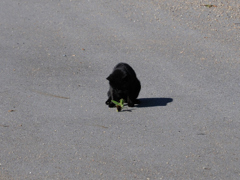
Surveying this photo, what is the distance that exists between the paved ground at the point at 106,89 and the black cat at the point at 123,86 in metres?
0.22

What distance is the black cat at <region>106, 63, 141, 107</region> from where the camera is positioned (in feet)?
21.8

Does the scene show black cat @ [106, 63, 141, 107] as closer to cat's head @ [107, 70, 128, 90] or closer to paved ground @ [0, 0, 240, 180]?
cat's head @ [107, 70, 128, 90]

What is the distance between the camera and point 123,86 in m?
6.67

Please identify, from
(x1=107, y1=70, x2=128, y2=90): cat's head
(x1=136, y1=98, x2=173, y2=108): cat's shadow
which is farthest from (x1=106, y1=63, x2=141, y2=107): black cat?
(x1=136, y1=98, x2=173, y2=108): cat's shadow

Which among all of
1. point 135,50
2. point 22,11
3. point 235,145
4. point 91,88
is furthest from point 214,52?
point 22,11

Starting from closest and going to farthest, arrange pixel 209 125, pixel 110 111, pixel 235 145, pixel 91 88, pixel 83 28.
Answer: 1. pixel 235 145
2. pixel 209 125
3. pixel 110 111
4. pixel 91 88
5. pixel 83 28

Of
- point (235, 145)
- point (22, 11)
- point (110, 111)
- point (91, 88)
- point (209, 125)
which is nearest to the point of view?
point (235, 145)

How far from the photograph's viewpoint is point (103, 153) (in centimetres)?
551

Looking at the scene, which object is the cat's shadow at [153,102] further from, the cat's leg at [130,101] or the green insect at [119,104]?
the green insect at [119,104]

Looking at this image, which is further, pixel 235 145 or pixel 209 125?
pixel 209 125

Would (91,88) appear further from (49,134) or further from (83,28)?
(83,28)

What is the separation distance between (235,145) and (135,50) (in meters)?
4.10

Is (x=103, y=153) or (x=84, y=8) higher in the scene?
(x=84, y=8)

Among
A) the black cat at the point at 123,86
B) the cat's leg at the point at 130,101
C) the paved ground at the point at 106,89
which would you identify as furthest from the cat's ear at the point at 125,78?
the paved ground at the point at 106,89
